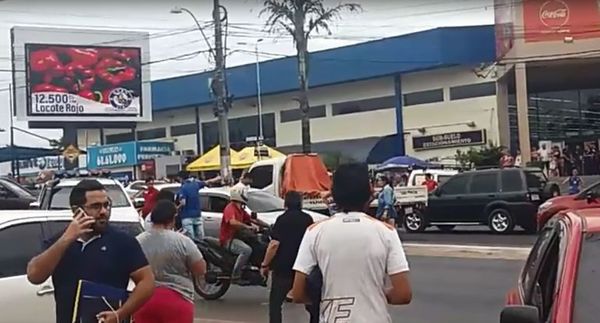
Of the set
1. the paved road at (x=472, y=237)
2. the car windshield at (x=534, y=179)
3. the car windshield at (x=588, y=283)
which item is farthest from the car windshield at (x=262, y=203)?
the car windshield at (x=588, y=283)

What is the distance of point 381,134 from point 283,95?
872cm

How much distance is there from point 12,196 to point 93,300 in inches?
795

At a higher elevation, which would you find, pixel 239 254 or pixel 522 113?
pixel 522 113

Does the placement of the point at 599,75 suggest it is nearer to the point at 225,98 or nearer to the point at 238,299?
the point at 225,98

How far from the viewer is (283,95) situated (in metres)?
61.4

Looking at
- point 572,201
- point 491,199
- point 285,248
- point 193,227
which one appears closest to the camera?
point 285,248

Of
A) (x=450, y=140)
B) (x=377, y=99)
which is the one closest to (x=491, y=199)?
(x=450, y=140)

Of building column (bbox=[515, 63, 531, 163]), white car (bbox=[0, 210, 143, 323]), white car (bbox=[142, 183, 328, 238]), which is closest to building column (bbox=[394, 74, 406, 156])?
building column (bbox=[515, 63, 531, 163])

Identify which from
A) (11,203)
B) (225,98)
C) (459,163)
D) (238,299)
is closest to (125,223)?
(238,299)

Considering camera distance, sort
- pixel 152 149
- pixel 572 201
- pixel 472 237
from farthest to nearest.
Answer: pixel 152 149 < pixel 472 237 < pixel 572 201

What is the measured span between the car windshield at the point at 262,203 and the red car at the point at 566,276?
40.1 feet

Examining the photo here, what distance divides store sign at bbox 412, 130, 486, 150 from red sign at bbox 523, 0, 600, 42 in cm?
1024

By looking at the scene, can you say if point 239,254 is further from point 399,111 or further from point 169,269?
point 399,111

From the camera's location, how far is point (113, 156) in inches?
2393
